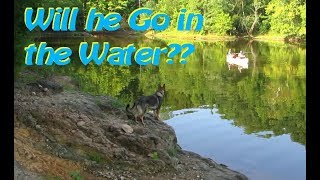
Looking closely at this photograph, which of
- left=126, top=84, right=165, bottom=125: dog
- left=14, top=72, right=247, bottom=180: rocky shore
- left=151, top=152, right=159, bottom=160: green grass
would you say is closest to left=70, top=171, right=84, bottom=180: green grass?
left=14, top=72, right=247, bottom=180: rocky shore

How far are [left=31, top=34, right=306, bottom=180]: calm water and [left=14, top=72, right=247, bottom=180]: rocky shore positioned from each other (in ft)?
7.52

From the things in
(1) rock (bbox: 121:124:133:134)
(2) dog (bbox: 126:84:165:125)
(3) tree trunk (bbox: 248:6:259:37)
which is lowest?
(1) rock (bbox: 121:124:133:134)

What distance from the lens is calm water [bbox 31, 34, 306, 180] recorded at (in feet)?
57.1

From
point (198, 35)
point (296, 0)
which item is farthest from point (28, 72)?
point (198, 35)

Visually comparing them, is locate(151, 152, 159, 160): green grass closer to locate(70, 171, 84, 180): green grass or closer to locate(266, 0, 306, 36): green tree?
locate(70, 171, 84, 180): green grass

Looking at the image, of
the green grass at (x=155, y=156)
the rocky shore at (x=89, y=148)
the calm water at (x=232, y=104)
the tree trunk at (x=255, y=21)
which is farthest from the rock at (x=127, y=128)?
the tree trunk at (x=255, y=21)

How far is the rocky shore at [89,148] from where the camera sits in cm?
1145

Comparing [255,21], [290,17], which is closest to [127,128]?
[290,17]

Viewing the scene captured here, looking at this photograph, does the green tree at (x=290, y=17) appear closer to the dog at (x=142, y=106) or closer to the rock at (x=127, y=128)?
the dog at (x=142, y=106)

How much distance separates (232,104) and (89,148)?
1478 centimetres

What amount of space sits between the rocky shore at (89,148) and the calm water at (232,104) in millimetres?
2291

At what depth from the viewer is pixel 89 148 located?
13.1m

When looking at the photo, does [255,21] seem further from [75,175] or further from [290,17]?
[75,175]
